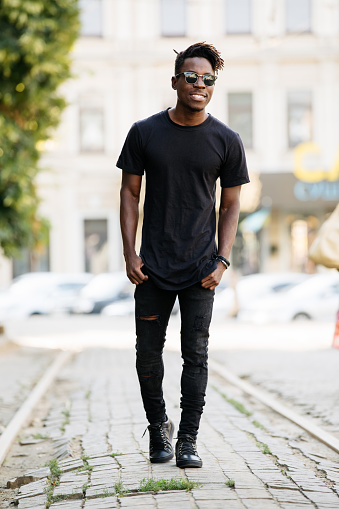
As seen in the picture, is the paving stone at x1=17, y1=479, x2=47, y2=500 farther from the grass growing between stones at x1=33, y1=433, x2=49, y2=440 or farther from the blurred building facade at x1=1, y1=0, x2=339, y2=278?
the blurred building facade at x1=1, y1=0, x2=339, y2=278

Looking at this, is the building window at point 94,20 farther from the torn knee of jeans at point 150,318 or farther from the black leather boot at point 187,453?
the black leather boot at point 187,453

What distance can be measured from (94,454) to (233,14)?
27.9 m

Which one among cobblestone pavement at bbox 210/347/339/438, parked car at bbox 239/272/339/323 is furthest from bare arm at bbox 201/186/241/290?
parked car at bbox 239/272/339/323

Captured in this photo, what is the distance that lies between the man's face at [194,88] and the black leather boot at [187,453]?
1614 mm

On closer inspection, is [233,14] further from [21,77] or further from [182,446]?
[182,446]

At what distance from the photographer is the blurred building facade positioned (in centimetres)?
3119

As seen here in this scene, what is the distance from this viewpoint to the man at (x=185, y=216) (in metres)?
4.58

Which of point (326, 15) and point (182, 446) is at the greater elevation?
point (326, 15)

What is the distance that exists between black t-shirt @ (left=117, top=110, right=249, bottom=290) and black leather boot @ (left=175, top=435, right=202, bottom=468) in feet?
2.51

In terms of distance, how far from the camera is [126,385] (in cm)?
936

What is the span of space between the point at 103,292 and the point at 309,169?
8.73 m

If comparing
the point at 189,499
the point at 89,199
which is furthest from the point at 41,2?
the point at 89,199

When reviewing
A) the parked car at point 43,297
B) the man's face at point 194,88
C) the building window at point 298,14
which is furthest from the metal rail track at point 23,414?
the building window at point 298,14

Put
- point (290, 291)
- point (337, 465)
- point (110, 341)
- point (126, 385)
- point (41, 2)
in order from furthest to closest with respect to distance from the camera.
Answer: point (290, 291), point (110, 341), point (41, 2), point (126, 385), point (337, 465)
